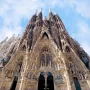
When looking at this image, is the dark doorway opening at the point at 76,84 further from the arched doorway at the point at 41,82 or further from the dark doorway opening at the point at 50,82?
the arched doorway at the point at 41,82

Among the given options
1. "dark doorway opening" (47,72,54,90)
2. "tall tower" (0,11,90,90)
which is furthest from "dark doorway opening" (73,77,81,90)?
"dark doorway opening" (47,72,54,90)

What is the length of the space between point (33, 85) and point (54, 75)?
8.94 feet

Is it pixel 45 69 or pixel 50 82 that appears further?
pixel 45 69

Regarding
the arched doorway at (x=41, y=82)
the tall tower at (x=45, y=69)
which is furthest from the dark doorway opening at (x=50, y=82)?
the arched doorway at (x=41, y=82)

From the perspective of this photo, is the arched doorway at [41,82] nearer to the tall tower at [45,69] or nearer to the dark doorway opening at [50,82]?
the tall tower at [45,69]

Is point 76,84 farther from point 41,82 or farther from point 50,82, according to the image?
point 41,82

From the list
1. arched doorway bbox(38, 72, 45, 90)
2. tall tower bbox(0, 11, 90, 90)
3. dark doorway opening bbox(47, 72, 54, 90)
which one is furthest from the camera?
dark doorway opening bbox(47, 72, 54, 90)

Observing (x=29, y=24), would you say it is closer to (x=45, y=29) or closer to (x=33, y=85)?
(x=45, y=29)

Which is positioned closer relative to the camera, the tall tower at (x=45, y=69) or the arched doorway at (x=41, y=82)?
the tall tower at (x=45, y=69)

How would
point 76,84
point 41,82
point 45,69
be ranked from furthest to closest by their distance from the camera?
point 45,69, point 41,82, point 76,84

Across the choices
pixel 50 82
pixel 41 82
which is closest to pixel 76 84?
pixel 50 82

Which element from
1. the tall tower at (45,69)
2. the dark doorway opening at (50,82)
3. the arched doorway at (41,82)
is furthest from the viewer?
the dark doorway opening at (50,82)

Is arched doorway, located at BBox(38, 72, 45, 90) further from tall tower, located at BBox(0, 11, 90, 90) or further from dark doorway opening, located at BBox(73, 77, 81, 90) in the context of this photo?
dark doorway opening, located at BBox(73, 77, 81, 90)

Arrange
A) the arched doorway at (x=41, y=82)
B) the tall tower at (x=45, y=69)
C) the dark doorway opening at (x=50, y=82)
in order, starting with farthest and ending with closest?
the dark doorway opening at (x=50, y=82)
the arched doorway at (x=41, y=82)
the tall tower at (x=45, y=69)
